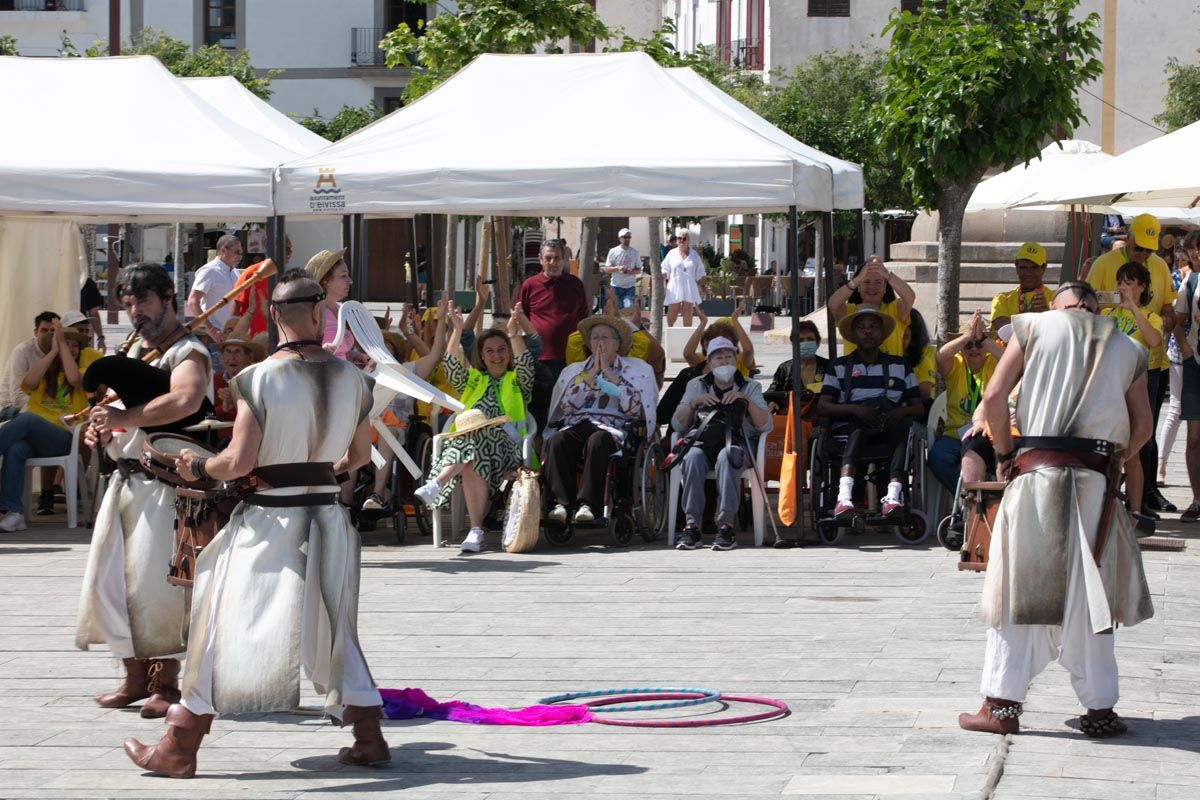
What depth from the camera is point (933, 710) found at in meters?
7.25

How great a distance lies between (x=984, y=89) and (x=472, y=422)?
323 inches

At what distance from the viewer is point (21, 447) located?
41.7 ft

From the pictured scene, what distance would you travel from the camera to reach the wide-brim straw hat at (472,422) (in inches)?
464

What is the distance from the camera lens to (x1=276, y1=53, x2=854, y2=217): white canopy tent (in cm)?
1180

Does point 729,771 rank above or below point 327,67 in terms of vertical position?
below

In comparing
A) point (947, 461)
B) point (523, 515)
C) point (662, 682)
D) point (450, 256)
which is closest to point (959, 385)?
point (947, 461)

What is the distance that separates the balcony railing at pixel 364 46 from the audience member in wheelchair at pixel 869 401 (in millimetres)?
43444

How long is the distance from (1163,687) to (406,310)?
7.59 meters

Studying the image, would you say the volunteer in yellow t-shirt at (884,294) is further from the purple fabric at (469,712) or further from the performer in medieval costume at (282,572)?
the performer in medieval costume at (282,572)

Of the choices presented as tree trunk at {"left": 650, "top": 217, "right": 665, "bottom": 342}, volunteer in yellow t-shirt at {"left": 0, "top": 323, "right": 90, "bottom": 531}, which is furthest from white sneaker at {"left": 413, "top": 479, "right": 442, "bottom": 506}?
tree trunk at {"left": 650, "top": 217, "right": 665, "bottom": 342}

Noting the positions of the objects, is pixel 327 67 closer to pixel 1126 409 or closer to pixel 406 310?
pixel 406 310

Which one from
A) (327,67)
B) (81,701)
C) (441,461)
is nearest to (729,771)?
(81,701)

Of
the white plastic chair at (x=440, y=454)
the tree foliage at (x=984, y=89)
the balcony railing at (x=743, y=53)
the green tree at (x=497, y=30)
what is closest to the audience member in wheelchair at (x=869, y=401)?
the white plastic chair at (x=440, y=454)

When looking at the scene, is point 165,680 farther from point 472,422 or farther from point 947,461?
point 947,461
